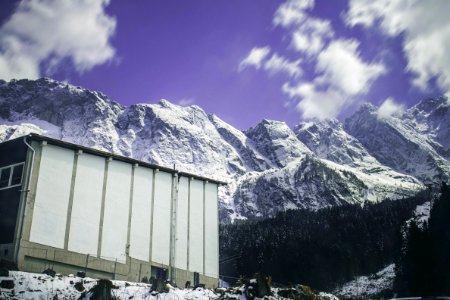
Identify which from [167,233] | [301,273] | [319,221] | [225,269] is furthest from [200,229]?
[319,221]

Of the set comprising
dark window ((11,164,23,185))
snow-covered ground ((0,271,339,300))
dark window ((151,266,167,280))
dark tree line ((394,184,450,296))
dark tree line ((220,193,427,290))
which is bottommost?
snow-covered ground ((0,271,339,300))

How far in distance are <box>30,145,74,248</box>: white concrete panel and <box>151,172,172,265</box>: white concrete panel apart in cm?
864

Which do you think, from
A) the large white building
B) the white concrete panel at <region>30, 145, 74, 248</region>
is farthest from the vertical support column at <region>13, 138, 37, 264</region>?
the white concrete panel at <region>30, 145, 74, 248</region>

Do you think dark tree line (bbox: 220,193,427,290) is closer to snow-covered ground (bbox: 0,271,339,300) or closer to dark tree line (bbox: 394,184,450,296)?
dark tree line (bbox: 394,184,450,296)

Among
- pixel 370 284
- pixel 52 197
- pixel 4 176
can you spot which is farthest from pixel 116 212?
pixel 370 284

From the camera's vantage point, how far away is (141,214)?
41406mm

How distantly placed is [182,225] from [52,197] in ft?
43.2

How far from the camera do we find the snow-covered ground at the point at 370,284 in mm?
99938

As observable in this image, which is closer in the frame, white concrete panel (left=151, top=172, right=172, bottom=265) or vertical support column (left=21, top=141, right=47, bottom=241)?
vertical support column (left=21, top=141, right=47, bottom=241)

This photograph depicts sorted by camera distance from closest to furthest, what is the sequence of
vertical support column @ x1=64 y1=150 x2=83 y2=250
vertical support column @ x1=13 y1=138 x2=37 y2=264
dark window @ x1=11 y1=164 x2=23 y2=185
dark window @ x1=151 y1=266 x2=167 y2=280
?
vertical support column @ x1=13 y1=138 x2=37 y2=264 < dark window @ x1=11 y1=164 x2=23 y2=185 < vertical support column @ x1=64 y1=150 x2=83 y2=250 < dark window @ x1=151 y1=266 x2=167 y2=280

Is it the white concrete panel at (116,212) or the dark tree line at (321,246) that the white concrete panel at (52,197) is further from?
the dark tree line at (321,246)

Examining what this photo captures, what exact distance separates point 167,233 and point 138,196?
4.54 metres

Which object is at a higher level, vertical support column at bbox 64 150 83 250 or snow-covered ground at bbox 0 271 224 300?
vertical support column at bbox 64 150 83 250

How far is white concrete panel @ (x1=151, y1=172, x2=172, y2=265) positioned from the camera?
4206 cm
